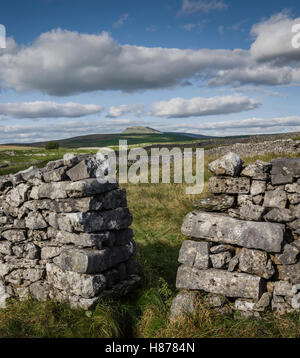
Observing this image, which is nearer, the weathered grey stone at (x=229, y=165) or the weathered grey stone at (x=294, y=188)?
the weathered grey stone at (x=294, y=188)

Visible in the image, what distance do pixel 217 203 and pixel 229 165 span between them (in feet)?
2.46

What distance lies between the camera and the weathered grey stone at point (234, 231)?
4.71m

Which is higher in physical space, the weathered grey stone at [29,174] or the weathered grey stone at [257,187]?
the weathered grey stone at [29,174]

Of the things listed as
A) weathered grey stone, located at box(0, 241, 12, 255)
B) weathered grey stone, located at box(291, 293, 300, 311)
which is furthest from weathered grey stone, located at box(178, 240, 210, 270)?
weathered grey stone, located at box(0, 241, 12, 255)

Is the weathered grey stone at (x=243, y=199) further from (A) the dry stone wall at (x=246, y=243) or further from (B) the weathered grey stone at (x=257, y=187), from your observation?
(B) the weathered grey stone at (x=257, y=187)

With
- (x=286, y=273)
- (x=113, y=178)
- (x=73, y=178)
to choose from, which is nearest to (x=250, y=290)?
(x=286, y=273)

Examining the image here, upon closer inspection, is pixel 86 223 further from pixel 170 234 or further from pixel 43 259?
pixel 170 234

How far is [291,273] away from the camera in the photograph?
4.63 metres

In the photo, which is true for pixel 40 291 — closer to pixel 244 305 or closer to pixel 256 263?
pixel 244 305

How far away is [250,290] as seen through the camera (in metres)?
4.77

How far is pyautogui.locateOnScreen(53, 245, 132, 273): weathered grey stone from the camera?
5398mm

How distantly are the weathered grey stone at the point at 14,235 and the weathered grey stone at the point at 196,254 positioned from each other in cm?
368

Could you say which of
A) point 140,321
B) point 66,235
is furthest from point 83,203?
point 140,321

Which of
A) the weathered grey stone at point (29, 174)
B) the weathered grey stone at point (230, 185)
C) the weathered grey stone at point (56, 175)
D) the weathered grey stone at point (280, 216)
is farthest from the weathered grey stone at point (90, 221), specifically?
the weathered grey stone at point (280, 216)
